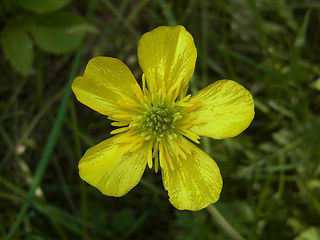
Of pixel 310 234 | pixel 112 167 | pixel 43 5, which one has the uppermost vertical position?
pixel 43 5

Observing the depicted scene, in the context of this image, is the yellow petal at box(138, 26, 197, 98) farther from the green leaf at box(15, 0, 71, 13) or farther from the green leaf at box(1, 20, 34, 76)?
the green leaf at box(1, 20, 34, 76)

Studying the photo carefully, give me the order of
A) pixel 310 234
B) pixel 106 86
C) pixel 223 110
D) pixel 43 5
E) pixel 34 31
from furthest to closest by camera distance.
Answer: pixel 34 31 → pixel 43 5 → pixel 310 234 → pixel 106 86 → pixel 223 110

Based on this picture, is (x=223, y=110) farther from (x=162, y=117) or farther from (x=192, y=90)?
(x=192, y=90)

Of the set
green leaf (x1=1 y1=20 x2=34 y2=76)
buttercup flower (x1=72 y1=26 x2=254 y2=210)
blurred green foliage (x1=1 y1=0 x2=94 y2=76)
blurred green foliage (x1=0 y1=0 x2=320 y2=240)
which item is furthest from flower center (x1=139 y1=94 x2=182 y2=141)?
green leaf (x1=1 y1=20 x2=34 y2=76)

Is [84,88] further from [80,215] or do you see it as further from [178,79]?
[80,215]

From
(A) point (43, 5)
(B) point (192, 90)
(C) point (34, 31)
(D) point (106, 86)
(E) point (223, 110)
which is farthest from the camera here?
(C) point (34, 31)

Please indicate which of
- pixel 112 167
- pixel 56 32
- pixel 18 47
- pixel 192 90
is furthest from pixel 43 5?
pixel 112 167

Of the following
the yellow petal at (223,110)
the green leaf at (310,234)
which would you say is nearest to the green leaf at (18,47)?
the yellow petal at (223,110)
